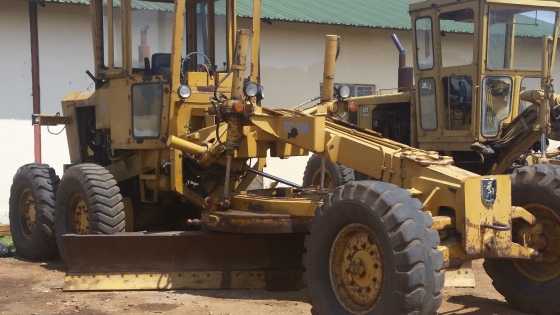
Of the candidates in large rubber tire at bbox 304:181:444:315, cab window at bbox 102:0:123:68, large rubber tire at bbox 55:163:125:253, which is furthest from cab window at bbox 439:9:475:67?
large rubber tire at bbox 304:181:444:315

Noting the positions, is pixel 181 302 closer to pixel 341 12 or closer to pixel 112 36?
pixel 112 36

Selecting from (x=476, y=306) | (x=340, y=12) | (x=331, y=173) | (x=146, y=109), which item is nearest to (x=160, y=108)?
(x=146, y=109)

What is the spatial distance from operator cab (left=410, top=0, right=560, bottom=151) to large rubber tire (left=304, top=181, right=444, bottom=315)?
4352 mm

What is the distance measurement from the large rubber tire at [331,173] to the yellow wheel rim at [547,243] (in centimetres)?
380

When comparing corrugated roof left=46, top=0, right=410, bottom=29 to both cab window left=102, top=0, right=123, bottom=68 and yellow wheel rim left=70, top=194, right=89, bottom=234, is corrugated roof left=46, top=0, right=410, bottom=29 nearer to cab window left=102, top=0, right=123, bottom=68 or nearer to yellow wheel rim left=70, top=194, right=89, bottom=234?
cab window left=102, top=0, right=123, bottom=68

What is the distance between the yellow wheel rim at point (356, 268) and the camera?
581 cm

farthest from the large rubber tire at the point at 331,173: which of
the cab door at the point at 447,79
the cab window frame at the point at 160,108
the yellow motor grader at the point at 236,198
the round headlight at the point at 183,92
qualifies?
the round headlight at the point at 183,92

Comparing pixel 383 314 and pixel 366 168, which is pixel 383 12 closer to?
pixel 366 168

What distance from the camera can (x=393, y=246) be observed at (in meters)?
5.52

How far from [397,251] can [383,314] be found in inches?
17.3

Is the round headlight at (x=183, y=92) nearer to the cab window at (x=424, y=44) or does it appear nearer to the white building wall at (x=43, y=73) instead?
the cab window at (x=424, y=44)

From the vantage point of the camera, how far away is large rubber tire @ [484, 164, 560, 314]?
20.8ft

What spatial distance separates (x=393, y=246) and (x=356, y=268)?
51 cm

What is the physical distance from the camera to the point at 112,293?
7594 millimetres
